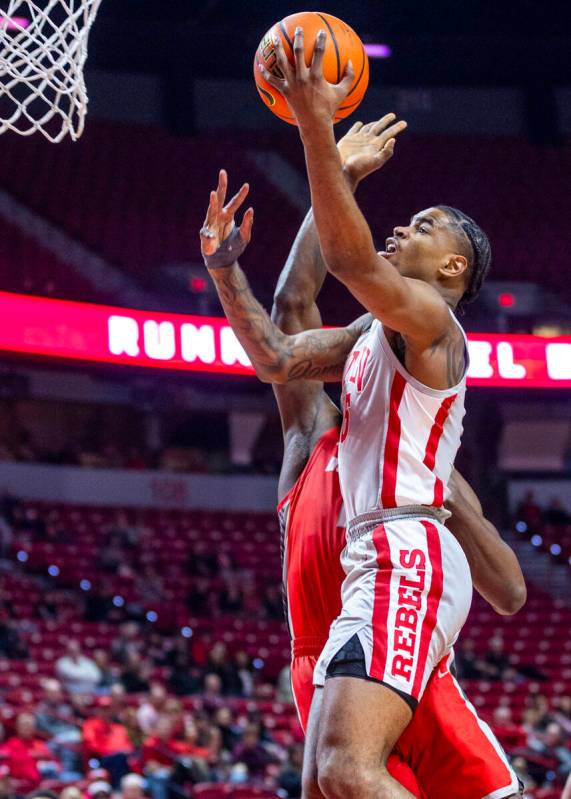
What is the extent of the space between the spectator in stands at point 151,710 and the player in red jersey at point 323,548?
6.84 m

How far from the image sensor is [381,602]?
3168mm

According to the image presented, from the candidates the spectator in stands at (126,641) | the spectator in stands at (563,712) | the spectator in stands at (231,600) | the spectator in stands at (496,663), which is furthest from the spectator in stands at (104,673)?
the spectator in stands at (496,663)

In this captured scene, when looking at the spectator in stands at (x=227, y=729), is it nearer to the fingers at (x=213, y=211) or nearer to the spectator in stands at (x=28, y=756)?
the spectator in stands at (x=28, y=756)

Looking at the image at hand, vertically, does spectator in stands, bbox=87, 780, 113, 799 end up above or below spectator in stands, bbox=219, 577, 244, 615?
above

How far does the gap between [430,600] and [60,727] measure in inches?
297

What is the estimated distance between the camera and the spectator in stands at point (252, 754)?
1030 centimetres

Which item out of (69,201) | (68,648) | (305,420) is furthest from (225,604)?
(305,420)

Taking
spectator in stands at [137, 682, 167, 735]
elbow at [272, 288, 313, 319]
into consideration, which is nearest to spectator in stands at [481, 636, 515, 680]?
spectator in stands at [137, 682, 167, 735]

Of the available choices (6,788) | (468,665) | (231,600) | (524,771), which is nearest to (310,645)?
(6,788)

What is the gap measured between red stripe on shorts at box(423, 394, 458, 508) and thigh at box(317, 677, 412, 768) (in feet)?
1.78

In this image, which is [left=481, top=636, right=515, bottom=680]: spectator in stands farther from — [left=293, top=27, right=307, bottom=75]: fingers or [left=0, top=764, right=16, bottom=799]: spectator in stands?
[left=293, top=27, right=307, bottom=75]: fingers

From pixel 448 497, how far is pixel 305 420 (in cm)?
59

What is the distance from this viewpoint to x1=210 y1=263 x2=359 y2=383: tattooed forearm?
3.51 meters

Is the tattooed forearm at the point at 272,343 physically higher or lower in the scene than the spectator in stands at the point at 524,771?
higher
